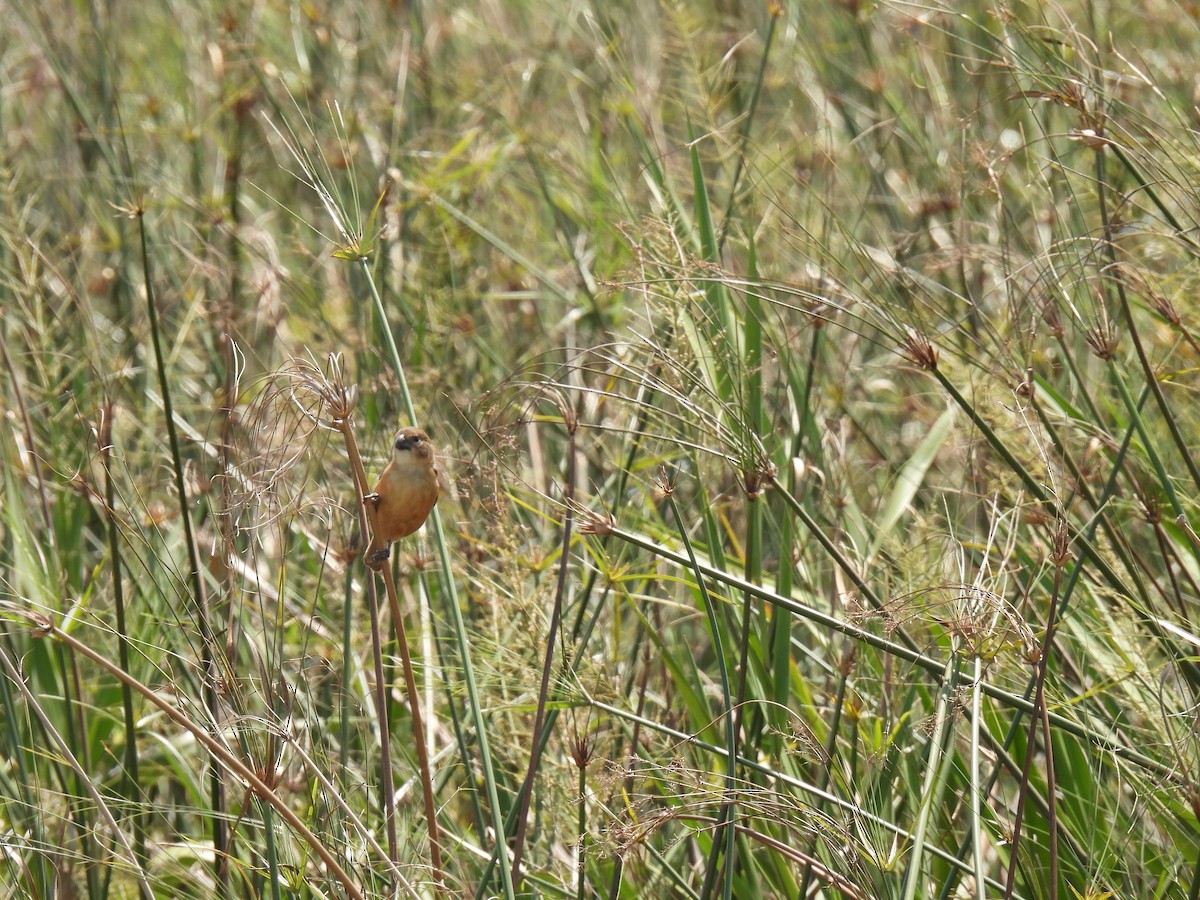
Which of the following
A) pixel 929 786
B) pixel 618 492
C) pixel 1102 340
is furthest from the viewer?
pixel 618 492

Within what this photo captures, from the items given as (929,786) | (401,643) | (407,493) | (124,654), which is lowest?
(124,654)

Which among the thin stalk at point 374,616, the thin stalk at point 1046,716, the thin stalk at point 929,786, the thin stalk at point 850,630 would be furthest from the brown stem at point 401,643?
the thin stalk at point 1046,716

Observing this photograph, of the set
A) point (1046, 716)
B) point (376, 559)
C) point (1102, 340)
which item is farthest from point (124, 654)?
point (1102, 340)

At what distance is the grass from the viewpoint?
4.67ft

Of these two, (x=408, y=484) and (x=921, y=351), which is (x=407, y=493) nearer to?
(x=408, y=484)

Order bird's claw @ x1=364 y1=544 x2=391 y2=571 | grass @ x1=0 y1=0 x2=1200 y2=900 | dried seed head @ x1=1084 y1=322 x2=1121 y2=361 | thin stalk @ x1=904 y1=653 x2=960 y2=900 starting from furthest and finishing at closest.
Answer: dried seed head @ x1=1084 y1=322 x2=1121 y2=361, grass @ x1=0 y1=0 x2=1200 y2=900, bird's claw @ x1=364 y1=544 x2=391 y2=571, thin stalk @ x1=904 y1=653 x2=960 y2=900

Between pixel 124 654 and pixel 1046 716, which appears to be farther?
pixel 124 654

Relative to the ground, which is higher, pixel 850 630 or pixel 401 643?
pixel 401 643

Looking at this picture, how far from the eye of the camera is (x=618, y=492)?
1790 mm

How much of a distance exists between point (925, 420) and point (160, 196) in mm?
2251

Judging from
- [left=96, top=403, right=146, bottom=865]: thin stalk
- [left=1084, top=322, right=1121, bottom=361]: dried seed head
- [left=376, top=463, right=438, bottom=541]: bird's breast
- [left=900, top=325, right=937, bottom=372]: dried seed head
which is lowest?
[left=96, top=403, right=146, bottom=865]: thin stalk

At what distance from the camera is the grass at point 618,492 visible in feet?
4.67

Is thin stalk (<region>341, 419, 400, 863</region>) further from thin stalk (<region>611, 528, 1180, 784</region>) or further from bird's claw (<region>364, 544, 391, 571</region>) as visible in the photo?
thin stalk (<region>611, 528, 1180, 784</region>)

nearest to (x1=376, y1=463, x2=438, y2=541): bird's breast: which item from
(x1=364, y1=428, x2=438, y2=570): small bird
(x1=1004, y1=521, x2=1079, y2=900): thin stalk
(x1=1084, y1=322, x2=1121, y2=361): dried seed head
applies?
(x1=364, y1=428, x2=438, y2=570): small bird
